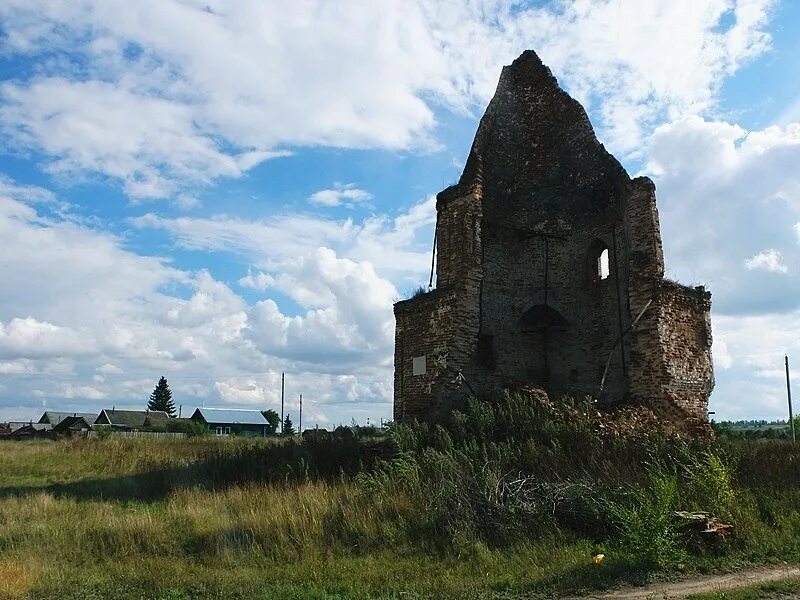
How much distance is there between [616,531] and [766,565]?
160cm

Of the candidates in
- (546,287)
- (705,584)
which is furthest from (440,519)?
(546,287)

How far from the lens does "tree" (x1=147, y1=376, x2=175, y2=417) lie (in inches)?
3733

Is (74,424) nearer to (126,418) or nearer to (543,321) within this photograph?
(126,418)

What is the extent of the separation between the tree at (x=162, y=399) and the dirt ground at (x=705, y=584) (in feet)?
312

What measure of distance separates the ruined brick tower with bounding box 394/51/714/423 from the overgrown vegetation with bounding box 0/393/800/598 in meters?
1.95

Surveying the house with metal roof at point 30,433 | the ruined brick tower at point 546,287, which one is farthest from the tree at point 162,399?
the ruined brick tower at point 546,287

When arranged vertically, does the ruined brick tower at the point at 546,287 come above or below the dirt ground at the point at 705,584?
above

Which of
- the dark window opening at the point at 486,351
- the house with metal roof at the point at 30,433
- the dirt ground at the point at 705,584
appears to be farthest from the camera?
the house with metal roof at the point at 30,433

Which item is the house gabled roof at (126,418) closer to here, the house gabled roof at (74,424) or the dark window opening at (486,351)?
the house gabled roof at (74,424)

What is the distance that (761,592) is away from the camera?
19.1 feet

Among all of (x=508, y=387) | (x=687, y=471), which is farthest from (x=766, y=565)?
(x=508, y=387)

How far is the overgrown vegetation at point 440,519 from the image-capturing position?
6.66 meters

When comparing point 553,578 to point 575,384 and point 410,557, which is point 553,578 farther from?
point 575,384

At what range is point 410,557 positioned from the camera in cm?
748
